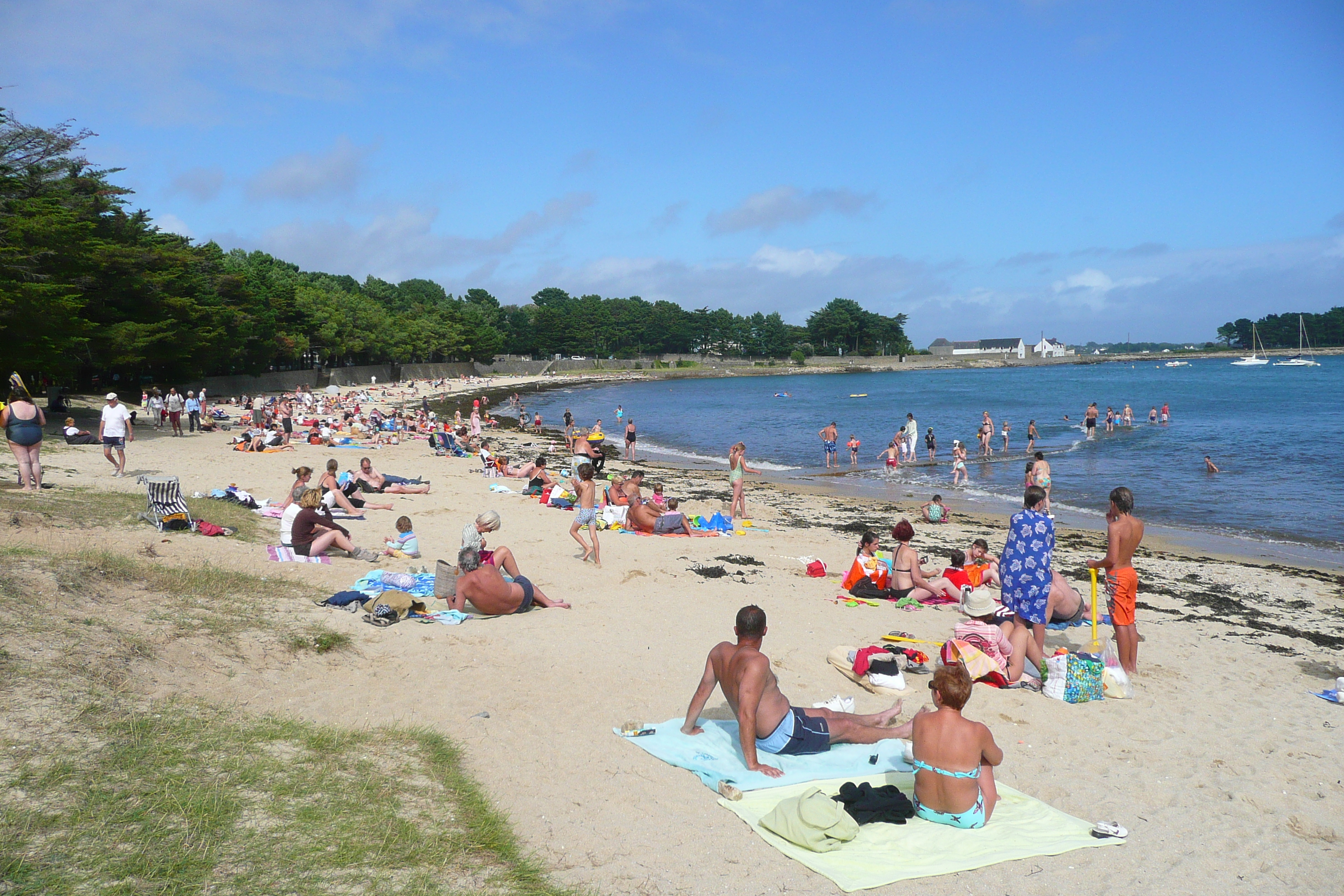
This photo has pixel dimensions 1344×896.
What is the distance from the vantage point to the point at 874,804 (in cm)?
457

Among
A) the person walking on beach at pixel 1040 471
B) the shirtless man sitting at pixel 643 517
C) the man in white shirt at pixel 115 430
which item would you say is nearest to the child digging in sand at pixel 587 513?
the shirtless man sitting at pixel 643 517

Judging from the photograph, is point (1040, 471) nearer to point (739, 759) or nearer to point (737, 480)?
point (737, 480)

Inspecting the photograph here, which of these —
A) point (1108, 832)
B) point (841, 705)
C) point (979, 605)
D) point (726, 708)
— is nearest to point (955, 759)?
point (1108, 832)

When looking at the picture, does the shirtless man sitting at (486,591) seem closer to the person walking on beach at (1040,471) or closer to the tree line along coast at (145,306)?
the person walking on beach at (1040,471)

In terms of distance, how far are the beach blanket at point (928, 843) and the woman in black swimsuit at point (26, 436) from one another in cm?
1105

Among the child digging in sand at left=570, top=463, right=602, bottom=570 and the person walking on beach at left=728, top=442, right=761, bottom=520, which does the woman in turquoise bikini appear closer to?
the child digging in sand at left=570, top=463, right=602, bottom=570

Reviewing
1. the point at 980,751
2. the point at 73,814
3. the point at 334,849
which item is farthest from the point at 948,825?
the point at 73,814

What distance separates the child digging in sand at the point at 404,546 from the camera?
422 inches

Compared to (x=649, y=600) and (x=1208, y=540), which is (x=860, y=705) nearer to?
(x=649, y=600)

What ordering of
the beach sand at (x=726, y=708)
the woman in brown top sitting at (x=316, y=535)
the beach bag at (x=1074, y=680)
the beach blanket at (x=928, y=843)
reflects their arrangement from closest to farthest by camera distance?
the beach blanket at (x=928, y=843)
the beach sand at (x=726, y=708)
the beach bag at (x=1074, y=680)
the woman in brown top sitting at (x=316, y=535)

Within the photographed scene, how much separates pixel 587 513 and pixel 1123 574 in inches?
251

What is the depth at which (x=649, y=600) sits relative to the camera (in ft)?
30.6

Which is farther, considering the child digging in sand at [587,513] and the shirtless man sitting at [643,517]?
the shirtless man sitting at [643,517]

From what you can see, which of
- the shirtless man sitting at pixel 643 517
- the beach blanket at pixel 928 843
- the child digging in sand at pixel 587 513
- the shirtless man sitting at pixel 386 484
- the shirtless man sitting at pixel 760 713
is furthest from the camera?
the shirtless man sitting at pixel 386 484
